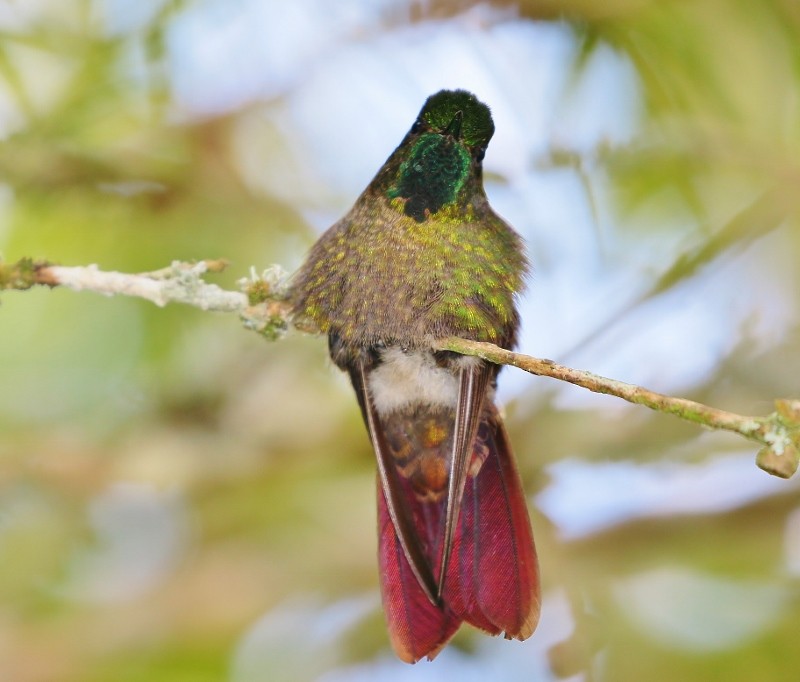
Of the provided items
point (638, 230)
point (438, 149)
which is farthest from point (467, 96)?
point (638, 230)

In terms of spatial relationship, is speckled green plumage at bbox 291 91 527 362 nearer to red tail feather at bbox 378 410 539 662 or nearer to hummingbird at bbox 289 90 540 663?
hummingbird at bbox 289 90 540 663

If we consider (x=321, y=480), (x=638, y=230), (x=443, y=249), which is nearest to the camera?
(x=443, y=249)

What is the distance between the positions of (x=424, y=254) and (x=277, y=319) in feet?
1.54

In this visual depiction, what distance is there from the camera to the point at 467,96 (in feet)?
10.1

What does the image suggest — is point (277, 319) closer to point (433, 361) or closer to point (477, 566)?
point (433, 361)

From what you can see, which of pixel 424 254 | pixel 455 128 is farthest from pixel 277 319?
pixel 455 128

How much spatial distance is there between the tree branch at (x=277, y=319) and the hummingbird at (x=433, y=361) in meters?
0.10

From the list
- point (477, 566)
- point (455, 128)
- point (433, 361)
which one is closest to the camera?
point (477, 566)

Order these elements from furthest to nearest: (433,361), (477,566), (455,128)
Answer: (455,128)
(433,361)
(477,566)

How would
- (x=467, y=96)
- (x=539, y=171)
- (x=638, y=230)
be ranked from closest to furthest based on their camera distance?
(x=467, y=96)
(x=539, y=171)
(x=638, y=230)

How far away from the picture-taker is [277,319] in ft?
9.28

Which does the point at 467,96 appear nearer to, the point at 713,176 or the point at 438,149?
the point at 438,149

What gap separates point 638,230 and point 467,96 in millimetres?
1641

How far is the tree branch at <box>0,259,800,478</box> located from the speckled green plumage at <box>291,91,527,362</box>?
10cm
